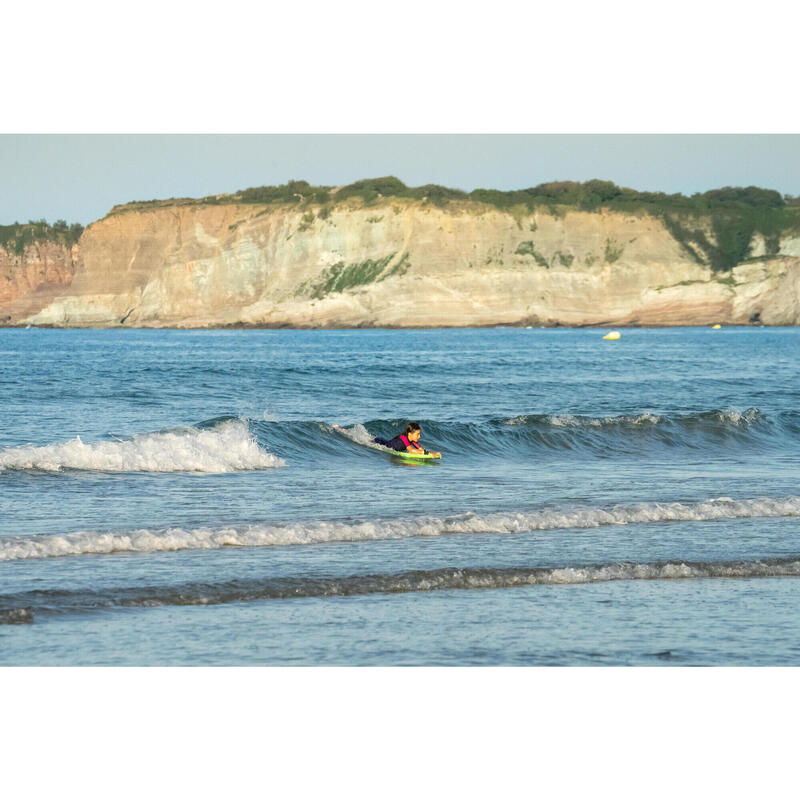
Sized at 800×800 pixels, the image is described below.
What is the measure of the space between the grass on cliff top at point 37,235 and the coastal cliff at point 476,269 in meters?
22.6

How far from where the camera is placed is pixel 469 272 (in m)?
97.6

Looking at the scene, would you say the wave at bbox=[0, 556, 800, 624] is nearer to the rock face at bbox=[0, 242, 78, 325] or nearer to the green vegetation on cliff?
the green vegetation on cliff

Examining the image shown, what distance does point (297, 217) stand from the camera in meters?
101

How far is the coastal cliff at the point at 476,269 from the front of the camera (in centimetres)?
9762

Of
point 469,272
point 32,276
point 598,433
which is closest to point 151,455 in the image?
point 598,433

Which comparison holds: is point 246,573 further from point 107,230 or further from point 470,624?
point 107,230

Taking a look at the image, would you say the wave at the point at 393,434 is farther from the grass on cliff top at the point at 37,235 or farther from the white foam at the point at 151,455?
the grass on cliff top at the point at 37,235

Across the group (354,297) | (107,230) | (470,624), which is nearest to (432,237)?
(354,297)

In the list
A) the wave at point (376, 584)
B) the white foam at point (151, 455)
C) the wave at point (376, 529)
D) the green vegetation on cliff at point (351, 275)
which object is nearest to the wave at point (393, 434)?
the white foam at point (151, 455)

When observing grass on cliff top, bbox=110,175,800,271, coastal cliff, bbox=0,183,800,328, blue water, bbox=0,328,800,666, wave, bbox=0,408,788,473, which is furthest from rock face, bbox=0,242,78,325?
wave, bbox=0,408,788,473

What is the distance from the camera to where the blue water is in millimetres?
7188

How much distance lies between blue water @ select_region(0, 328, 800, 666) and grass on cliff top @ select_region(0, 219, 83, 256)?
10097 cm

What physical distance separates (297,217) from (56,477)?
291 feet

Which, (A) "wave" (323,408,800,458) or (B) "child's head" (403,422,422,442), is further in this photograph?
(A) "wave" (323,408,800,458)
